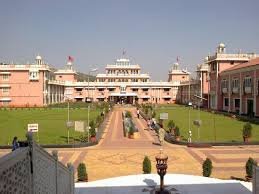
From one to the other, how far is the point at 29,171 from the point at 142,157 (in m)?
15.7

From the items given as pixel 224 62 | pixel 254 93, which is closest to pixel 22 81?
pixel 224 62

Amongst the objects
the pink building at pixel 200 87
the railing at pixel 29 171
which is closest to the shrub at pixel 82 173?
the railing at pixel 29 171

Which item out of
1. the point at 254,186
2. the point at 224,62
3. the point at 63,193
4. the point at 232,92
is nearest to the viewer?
the point at 63,193

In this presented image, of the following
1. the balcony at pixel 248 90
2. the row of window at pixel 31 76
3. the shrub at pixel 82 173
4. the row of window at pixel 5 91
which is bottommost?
the shrub at pixel 82 173

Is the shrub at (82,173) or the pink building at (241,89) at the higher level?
the pink building at (241,89)

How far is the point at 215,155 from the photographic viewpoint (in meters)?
21.7

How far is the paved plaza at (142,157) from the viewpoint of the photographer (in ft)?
57.3

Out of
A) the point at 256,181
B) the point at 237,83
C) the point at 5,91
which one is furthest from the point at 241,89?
the point at 5,91

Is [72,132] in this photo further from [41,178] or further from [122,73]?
[122,73]

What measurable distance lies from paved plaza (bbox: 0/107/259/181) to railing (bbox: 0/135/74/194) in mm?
8543

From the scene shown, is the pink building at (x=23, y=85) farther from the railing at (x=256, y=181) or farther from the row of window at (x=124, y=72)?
the railing at (x=256, y=181)

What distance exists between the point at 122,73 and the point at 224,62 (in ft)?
133

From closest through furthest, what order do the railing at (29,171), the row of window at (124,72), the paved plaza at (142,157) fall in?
the railing at (29,171) → the paved plaza at (142,157) → the row of window at (124,72)

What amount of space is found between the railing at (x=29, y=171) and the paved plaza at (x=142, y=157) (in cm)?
854
